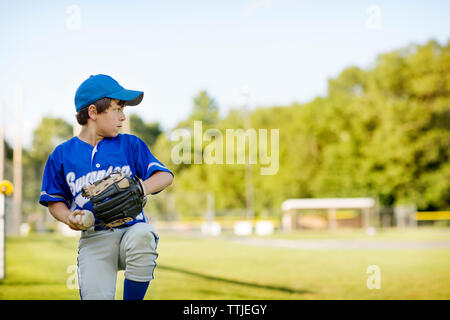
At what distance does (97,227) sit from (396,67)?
39.1m

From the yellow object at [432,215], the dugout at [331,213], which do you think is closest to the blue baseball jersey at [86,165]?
the dugout at [331,213]

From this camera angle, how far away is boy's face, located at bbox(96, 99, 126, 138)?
3.03 metres

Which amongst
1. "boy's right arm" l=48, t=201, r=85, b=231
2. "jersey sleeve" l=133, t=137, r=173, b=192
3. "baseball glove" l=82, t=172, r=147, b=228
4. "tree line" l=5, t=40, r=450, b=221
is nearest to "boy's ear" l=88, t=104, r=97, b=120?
"jersey sleeve" l=133, t=137, r=173, b=192

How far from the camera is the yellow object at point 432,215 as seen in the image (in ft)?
123

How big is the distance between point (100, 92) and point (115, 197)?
62 cm

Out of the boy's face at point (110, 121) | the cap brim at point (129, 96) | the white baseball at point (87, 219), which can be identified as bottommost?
the white baseball at point (87, 219)

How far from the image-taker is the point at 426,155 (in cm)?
3872

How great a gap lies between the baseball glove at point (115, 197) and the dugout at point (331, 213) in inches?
1390

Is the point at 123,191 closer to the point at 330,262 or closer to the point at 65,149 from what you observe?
the point at 65,149

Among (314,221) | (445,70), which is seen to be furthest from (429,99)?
(314,221)

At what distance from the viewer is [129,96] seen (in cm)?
302

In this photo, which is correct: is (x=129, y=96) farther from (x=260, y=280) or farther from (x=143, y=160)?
(x=260, y=280)

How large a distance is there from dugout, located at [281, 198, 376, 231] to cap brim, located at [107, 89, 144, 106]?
115 feet

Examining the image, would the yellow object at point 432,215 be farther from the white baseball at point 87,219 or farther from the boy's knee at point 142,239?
the white baseball at point 87,219
